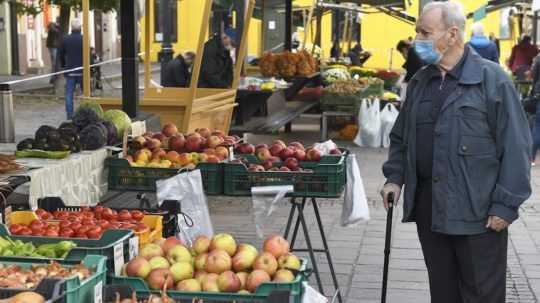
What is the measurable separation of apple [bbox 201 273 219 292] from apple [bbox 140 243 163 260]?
330 mm

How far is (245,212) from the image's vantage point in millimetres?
9812

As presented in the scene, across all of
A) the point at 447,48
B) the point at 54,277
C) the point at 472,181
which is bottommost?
the point at 54,277

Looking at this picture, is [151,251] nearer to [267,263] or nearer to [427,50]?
[267,263]

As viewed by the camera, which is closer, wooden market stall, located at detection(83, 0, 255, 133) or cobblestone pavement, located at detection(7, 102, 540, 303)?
cobblestone pavement, located at detection(7, 102, 540, 303)

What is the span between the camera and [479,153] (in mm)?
4324

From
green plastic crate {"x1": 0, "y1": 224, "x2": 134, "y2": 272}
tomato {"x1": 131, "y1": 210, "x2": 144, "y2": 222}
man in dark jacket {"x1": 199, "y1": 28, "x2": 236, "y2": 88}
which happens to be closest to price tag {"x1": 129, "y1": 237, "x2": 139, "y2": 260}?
green plastic crate {"x1": 0, "y1": 224, "x2": 134, "y2": 272}

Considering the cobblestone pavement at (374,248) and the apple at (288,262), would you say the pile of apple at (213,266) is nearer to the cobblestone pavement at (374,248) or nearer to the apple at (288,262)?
the apple at (288,262)

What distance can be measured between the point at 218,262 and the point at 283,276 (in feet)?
1.02

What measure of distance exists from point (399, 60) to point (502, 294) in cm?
3220

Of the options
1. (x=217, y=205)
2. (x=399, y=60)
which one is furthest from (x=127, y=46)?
(x=399, y=60)

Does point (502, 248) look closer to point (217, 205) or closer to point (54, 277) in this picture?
point (54, 277)

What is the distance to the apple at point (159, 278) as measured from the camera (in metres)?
3.93

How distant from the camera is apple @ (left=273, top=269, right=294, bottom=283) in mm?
3957

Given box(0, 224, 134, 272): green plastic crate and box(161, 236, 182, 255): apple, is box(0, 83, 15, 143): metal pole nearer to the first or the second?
box(0, 224, 134, 272): green plastic crate
